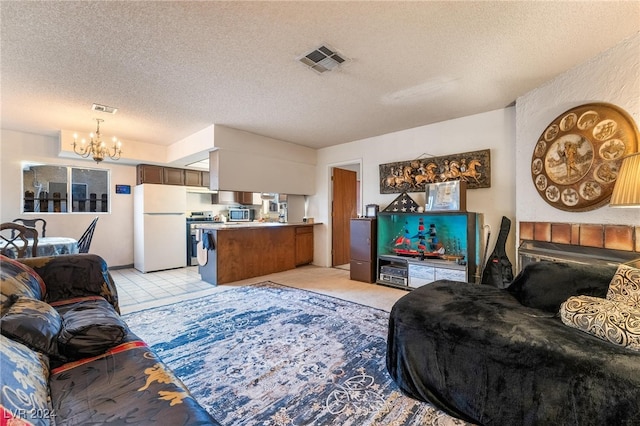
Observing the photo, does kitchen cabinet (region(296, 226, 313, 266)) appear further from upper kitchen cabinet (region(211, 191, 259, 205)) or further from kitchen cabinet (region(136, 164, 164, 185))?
kitchen cabinet (region(136, 164, 164, 185))

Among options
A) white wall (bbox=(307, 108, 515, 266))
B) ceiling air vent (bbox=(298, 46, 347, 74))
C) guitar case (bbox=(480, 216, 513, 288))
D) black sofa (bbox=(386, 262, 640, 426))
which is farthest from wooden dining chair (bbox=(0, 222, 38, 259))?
guitar case (bbox=(480, 216, 513, 288))

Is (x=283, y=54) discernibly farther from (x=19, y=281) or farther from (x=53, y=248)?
(x=53, y=248)

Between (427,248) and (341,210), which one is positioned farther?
(341,210)

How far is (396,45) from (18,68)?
354 centimetres

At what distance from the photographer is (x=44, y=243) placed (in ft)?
11.5

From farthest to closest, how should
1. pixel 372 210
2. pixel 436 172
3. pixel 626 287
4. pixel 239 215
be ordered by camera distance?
1. pixel 239 215
2. pixel 372 210
3. pixel 436 172
4. pixel 626 287

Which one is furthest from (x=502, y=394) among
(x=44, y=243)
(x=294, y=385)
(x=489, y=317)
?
(x=44, y=243)

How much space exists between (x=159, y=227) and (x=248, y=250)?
210cm

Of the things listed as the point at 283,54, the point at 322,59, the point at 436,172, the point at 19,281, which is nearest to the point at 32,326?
the point at 19,281

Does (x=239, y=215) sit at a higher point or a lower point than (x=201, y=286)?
higher

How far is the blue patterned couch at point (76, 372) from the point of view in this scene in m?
0.90

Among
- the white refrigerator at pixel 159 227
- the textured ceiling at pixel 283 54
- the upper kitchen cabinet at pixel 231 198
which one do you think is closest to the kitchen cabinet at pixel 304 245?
the upper kitchen cabinet at pixel 231 198

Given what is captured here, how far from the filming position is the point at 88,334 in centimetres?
135

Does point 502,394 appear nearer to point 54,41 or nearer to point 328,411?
point 328,411
